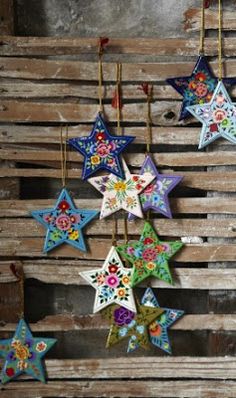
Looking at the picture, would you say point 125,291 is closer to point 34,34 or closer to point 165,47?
point 165,47

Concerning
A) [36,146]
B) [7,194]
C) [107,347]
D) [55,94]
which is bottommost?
[107,347]

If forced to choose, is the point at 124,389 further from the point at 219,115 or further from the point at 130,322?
the point at 219,115

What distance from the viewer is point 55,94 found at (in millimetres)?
1675

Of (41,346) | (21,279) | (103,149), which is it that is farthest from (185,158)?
(41,346)

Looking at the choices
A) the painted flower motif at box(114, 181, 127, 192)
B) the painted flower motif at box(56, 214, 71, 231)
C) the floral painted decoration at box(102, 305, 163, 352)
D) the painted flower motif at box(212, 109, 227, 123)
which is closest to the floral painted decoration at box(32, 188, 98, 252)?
the painted flower motif at box(56, 214, 71, 231)

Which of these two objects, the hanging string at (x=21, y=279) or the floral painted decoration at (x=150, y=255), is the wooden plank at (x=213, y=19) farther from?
the hanging string at (x=21, y=279)

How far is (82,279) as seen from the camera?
1.71 metres

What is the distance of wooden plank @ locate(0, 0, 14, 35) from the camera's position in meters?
1.66

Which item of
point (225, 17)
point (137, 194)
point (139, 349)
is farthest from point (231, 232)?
point (225, 17)

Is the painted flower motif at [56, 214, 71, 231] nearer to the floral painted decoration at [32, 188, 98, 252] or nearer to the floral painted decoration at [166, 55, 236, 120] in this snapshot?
the floral painted decoration at [32, 188, 98, 252]

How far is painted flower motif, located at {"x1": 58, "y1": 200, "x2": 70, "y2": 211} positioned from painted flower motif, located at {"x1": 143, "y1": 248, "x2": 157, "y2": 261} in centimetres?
28

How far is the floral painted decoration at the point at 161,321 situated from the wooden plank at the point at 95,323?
0.04 meters

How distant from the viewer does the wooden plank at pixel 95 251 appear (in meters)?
1.67

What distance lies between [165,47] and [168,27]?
0.08 m
